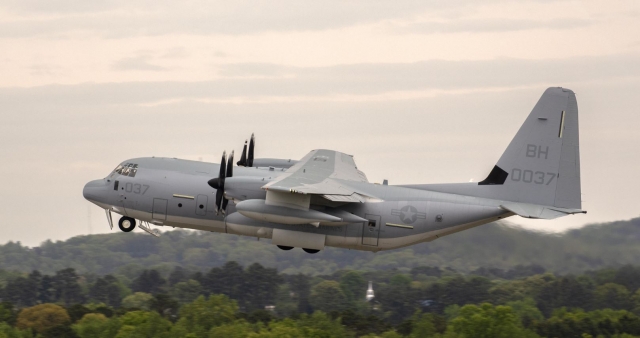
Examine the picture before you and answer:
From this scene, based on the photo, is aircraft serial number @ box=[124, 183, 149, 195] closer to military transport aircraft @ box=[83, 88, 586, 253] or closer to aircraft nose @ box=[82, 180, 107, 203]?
military transport aircraft @ box=[83, 88, 586, 253]

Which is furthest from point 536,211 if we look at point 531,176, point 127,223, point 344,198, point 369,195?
point 127,223

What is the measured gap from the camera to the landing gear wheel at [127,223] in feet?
124

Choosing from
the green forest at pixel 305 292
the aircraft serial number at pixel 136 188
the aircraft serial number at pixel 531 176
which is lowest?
the green forest at pixel 305 292

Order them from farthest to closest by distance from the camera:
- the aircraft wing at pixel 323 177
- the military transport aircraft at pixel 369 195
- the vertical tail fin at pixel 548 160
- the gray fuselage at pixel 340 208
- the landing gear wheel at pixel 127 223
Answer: the landing gear wheel at pixel 127 223
the vertical tail fin at pixel 548 160
the gray fuselage at pixel 340 208
the military transport aircraft at pixel 369 195
the aircraft wing at pixel 323 177

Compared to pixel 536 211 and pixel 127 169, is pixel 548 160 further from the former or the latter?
pixel 127 169

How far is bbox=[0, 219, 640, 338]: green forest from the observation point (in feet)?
190

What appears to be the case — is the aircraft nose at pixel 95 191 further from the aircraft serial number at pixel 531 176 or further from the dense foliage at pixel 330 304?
the dense foliage at pixel 330 304

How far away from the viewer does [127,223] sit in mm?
37750

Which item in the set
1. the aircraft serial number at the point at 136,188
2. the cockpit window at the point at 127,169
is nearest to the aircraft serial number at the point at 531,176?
the aircraft serial number at the point at 136,188

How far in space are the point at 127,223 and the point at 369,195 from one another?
9.73 meters

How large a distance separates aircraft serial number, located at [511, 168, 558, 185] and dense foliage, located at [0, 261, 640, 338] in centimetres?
1883

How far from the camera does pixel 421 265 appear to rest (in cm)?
8338

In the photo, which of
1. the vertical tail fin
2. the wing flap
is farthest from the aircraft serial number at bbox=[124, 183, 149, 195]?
the vertical tail fin

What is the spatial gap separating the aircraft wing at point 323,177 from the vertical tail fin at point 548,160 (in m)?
5.21
